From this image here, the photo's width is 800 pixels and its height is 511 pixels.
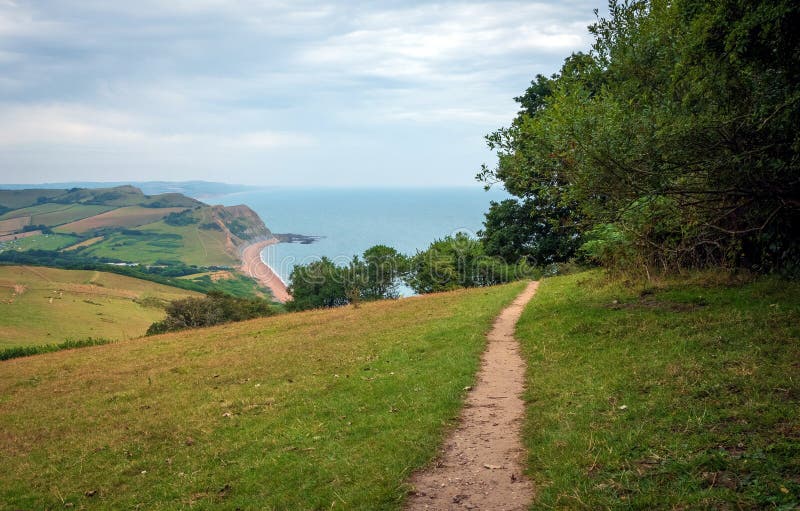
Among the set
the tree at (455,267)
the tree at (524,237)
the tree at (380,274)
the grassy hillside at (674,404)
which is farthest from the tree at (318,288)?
the grassy hillside at (674,404)

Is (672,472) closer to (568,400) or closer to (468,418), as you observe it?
(568,400)

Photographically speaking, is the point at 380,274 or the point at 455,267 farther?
the point at 380,274

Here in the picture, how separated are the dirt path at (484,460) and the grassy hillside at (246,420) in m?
0.32

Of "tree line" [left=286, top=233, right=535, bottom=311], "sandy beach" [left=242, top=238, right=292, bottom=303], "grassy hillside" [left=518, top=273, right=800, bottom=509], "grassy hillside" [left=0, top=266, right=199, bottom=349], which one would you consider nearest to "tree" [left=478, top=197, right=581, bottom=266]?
"tree line" [left=286, top=233, right=535, bottom=311]

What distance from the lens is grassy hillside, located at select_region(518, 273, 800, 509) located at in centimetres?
571

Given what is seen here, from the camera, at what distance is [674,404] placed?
7867 mm

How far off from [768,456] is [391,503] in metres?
4.50

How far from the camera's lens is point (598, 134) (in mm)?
11320

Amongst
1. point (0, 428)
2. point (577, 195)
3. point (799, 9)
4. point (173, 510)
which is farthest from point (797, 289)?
point (0, 428)

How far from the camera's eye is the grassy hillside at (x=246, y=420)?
7945 millimetres

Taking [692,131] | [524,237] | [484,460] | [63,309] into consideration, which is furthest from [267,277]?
[484,460]

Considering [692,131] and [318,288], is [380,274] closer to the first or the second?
[318,288]

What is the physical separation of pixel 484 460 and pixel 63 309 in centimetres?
6777

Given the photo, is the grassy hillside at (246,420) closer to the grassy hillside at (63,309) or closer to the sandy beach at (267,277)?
the grassy hillside at (63,309)
